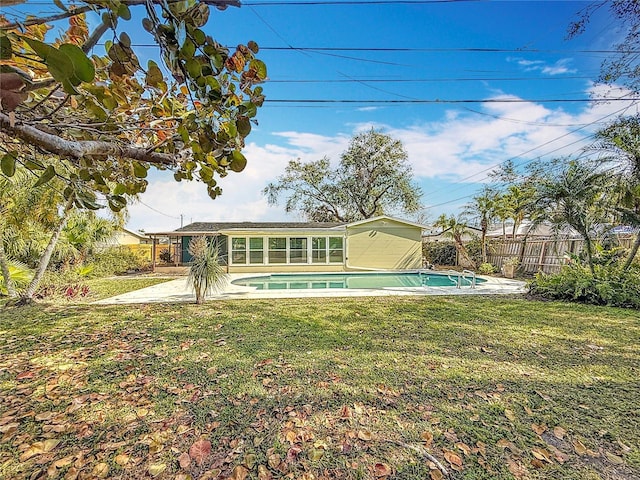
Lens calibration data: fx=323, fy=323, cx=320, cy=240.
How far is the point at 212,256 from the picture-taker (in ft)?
26.7

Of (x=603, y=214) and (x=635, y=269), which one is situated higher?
→ (x=603, y=214)

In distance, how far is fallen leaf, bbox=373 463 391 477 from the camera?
2.11 meters

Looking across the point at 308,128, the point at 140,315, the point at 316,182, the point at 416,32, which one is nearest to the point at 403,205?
the point at 316,182

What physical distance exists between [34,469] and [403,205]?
27.4m

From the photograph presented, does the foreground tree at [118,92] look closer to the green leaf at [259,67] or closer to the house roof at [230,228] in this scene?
the green leaf at [259,67]

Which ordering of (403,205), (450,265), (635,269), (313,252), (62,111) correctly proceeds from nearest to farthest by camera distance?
1. (62,111)
2. (635,269)
3. (313,252)
4. (450,265)
5. (403,205)

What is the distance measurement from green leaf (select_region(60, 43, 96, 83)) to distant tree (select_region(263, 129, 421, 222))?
1067 inches

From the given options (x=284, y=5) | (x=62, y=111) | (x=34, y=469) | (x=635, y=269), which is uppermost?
(x=284, y=5)

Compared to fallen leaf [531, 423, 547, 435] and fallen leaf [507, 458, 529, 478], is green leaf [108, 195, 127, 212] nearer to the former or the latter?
fallen leaf [507, 458, 529, 478]

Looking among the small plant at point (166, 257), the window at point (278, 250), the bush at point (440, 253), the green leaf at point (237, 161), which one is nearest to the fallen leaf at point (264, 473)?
the green leaf at point (237, 161)

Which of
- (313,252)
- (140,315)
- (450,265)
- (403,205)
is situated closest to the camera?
(140,315)

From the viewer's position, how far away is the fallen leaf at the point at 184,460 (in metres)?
2.16

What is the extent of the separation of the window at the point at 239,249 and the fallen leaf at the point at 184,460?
16.8 metres

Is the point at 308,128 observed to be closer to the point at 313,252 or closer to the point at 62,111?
the point at 313,252
